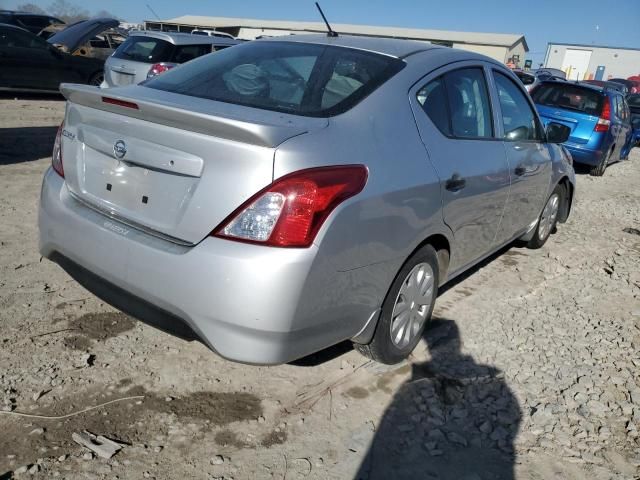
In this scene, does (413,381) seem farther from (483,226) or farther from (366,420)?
(483,226)

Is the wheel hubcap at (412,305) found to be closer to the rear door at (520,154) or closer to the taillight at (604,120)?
the rear door at (520,154)

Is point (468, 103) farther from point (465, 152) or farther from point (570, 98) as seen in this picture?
point (570, 98)

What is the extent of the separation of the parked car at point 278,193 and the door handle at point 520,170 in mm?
543

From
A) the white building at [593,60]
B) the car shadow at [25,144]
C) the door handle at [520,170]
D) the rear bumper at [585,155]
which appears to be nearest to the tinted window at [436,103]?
the door handle at [520,170]

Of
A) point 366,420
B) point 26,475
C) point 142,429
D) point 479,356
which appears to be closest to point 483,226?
point 479,356

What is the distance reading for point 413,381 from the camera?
3.00 meters

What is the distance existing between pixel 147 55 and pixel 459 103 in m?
7.64

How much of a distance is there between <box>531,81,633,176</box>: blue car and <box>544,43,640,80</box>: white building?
145 ft

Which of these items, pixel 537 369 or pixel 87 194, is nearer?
pixel 87 194

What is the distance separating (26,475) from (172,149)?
136cm

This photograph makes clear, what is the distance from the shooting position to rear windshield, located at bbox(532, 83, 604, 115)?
32.1ft

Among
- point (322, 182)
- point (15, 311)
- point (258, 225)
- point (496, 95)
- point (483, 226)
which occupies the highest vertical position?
point (496, 95)

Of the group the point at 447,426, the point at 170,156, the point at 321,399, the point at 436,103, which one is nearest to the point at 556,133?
the point at 436,103

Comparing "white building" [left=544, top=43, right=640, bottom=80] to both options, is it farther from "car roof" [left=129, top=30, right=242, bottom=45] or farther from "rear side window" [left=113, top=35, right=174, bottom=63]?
"rear side window" [left=113, top=35, right=174, bottom=63]
